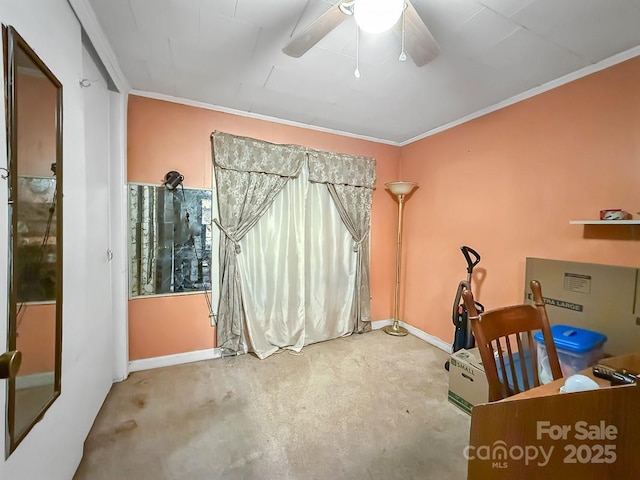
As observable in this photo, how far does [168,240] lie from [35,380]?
66.0 inches

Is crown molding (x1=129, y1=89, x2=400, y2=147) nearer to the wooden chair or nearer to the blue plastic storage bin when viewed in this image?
the wooden chair

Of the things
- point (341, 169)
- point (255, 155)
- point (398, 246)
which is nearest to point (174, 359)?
point (255, 155)

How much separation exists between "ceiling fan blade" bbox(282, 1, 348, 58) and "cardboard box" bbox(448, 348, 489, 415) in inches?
93.8

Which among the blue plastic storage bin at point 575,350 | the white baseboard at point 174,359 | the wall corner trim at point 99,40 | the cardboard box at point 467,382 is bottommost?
the white baseboard at point 174,359

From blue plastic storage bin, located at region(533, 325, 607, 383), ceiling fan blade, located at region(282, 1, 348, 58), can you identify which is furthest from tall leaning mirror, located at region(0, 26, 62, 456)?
blue plastic storage bin, located at region(533, 325, 607, 383)

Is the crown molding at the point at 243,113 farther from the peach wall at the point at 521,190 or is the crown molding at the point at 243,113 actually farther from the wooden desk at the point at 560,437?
the wooden desk at the point at 560,437

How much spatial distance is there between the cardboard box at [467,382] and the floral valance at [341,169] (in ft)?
7.23

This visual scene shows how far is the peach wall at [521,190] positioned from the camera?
1913mm

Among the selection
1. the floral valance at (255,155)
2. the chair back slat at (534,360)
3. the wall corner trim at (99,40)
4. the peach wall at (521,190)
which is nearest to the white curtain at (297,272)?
the floral valance at (255,155)

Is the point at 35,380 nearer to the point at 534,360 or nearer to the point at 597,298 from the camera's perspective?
the point at 534,360

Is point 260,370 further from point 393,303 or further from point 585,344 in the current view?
point 585,344

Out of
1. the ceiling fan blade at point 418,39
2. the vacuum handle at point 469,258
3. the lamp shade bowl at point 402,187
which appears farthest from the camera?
the lamp shade bowl at point 402,187

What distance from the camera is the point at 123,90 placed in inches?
93.1

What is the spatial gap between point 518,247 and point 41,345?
329cm
